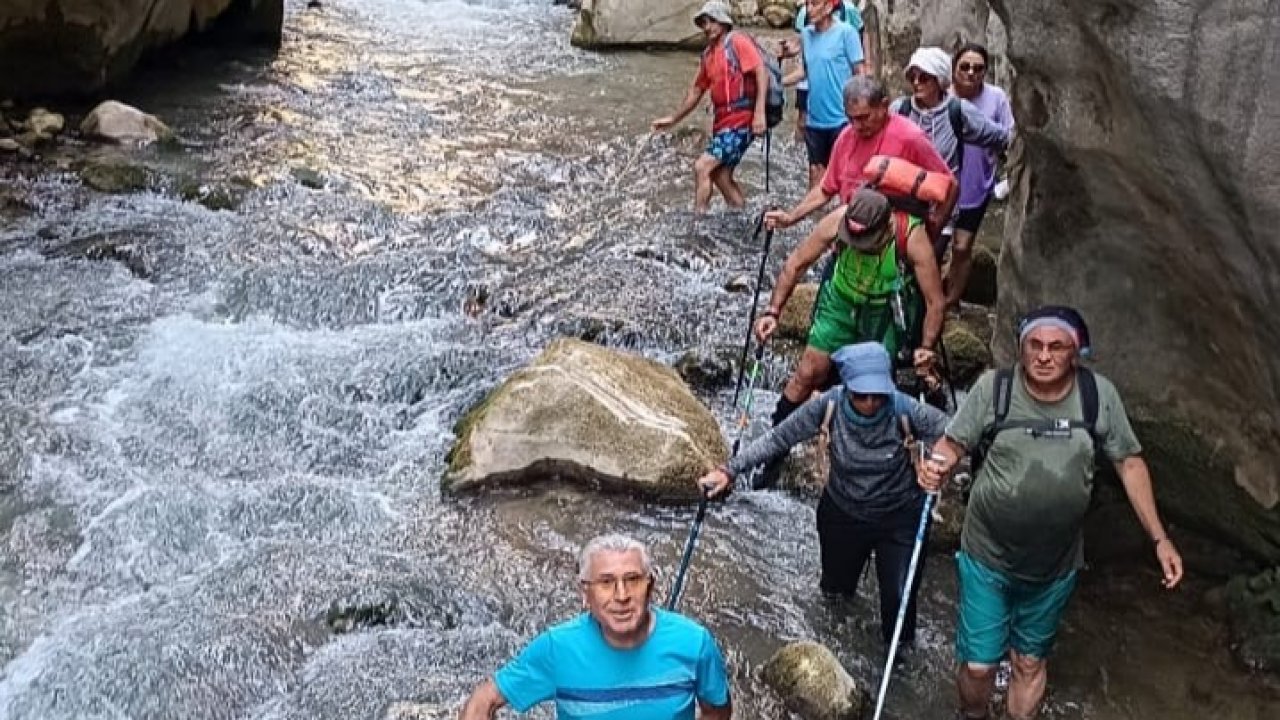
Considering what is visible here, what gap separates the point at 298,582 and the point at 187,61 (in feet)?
49.7

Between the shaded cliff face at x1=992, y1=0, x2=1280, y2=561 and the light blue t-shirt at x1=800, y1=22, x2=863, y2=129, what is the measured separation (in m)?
3.84

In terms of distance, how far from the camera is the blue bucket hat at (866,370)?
704 cm

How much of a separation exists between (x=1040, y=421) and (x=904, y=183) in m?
2.47

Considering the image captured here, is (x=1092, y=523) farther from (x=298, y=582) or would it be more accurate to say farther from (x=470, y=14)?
(x=470, y=14)

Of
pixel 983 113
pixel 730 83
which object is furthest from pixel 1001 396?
pixel 730 83

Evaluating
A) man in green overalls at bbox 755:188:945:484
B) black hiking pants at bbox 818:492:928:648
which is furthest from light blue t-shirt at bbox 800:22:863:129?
black hiking pants at bbox 818:492:928:648

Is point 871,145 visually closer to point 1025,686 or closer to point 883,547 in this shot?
point 883,547

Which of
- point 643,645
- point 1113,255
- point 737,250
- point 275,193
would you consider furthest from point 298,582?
point 275,193

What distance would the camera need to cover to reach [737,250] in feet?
45.8

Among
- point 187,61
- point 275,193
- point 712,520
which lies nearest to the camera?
point 712,520

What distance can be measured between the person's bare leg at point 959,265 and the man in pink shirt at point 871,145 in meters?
2.06

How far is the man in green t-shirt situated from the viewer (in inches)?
248

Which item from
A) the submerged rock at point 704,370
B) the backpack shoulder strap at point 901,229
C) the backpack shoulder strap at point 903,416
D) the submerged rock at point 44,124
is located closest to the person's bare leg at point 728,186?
the submerged rock at point 704,370

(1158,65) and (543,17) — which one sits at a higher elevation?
→ (1158,65)
